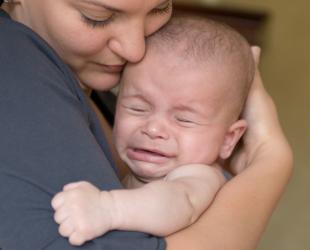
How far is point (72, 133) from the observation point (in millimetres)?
905

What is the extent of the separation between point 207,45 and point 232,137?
0.22 metres

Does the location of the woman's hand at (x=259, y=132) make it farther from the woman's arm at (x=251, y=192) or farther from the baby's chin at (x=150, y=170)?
the baby's chin at (x=150, y=170)

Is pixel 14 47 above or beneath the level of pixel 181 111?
above

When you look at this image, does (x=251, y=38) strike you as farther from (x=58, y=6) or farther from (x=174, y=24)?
(x=58, y=6)

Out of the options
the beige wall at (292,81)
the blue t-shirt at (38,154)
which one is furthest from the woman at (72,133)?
the beige wall at (292,81)

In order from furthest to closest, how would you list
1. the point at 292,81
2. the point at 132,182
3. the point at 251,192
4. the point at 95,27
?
the point at 292,81 → the point at 132,182 → the point at 251,192 → the point at 95,27

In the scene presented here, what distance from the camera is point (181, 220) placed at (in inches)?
39.4

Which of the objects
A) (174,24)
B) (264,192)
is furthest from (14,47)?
(264,192)

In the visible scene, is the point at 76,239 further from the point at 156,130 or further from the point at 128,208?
the point at 156,130

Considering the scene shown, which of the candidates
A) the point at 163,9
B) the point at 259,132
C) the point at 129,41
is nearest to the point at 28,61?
the point at 129,41

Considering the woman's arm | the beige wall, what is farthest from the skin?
the beige wall

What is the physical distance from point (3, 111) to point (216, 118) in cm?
53

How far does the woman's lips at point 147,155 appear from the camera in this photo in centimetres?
123

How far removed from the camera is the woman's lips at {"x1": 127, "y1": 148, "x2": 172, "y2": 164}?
4.05 feet
